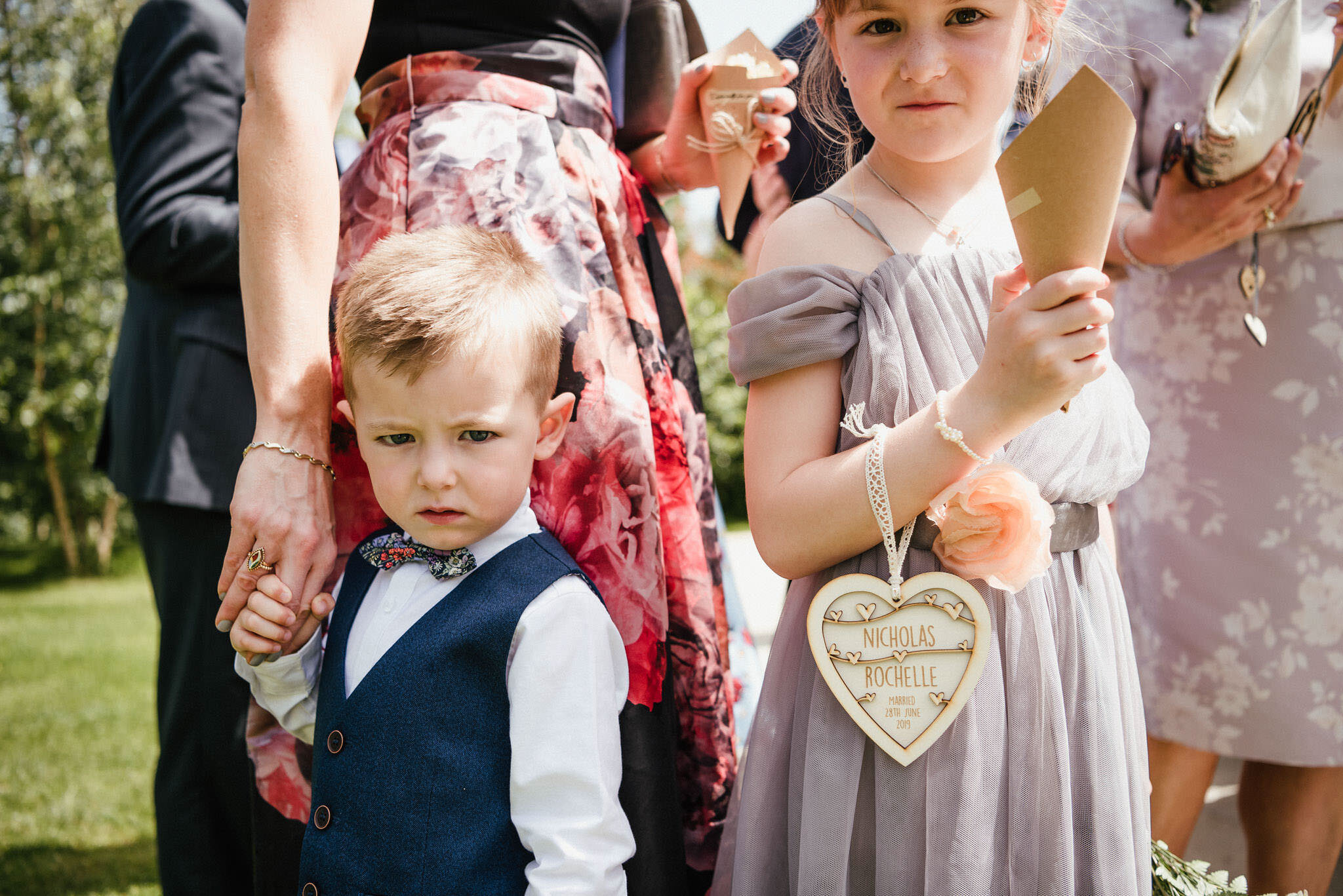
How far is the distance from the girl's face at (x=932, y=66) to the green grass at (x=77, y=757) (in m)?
2.85

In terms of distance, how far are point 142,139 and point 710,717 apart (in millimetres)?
1858

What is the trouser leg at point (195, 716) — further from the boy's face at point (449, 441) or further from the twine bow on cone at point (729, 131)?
the twine bow on cone at point (729, 131)

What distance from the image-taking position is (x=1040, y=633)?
108 cm

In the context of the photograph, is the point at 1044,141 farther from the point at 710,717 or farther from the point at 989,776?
the point at 710,717

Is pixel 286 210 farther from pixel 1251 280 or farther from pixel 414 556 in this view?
pixel 1251 280

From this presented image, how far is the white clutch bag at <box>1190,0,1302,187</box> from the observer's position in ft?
4.20

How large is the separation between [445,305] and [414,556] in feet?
1.11

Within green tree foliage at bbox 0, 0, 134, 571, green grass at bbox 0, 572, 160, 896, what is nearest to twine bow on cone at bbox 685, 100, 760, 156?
green grass at bbox 0, 572, 160, 896

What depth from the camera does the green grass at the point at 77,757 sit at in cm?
270

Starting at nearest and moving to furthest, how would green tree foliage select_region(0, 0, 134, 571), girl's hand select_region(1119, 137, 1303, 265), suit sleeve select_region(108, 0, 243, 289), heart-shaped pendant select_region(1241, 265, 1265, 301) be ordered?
girl's hand select_region(1119, 137, 1303, 265) → heart-shaped pendant select_region(1241, 265, 1265, 301) → suit sleeve select_region(108, 0, 243, 289) → green tree foliage select_region(0, 0, 134, 571)

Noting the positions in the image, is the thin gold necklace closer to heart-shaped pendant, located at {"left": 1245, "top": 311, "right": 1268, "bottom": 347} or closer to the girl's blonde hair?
the girl's blonde hair

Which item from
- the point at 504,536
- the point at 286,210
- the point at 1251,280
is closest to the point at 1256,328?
the point at 1251,280

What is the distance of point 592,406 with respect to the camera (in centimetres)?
123

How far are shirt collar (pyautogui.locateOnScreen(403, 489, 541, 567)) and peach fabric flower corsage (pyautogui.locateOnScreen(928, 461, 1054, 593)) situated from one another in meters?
0.54
